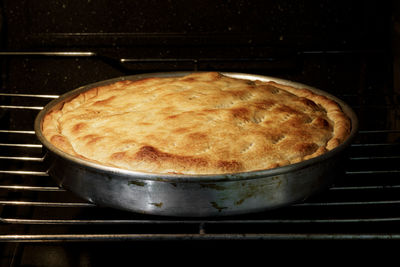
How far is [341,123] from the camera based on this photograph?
145 cm

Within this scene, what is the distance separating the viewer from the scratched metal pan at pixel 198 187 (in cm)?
103

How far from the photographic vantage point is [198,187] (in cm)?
103

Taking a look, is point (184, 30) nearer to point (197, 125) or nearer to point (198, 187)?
point (197, 125)

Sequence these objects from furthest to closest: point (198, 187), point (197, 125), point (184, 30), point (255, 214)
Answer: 1. point (184, 30)
2. point (255, 214)
3. point (197, 125)
4. point (198, 187)

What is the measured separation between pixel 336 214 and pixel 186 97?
692 mm

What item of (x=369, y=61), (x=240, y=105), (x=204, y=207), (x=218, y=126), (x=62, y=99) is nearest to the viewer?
(x=204, y=207)

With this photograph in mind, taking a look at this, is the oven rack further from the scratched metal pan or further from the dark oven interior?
the scratched metal pan

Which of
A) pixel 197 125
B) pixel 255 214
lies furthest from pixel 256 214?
pixel 197 125

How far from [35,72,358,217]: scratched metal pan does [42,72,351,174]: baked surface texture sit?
103 mm

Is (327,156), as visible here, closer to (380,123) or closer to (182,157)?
(182,157)

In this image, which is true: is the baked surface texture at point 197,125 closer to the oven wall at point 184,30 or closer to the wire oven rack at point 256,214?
the wire oven rack at point 256,214

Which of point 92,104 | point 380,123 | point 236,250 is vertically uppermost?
point 92,104

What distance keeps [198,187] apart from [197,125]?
367 millimetres

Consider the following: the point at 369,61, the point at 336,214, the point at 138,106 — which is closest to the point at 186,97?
the point at 138,106
